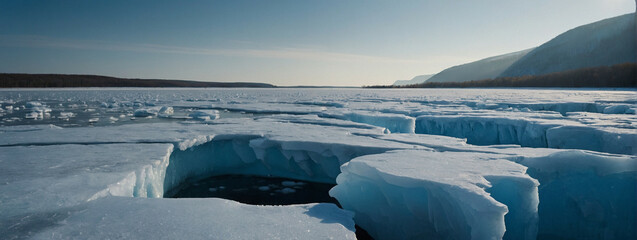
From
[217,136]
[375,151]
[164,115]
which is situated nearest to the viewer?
[375,151]

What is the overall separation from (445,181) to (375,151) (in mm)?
1854

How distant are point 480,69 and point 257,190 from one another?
139 m

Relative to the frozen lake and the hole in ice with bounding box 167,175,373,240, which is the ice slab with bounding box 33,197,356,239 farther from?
the hole in ice with bounding box 167,175,373,240

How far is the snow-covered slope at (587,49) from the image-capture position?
75625mm

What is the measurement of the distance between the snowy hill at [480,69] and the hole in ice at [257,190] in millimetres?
124503

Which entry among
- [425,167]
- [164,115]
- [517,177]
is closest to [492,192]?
[517,177]

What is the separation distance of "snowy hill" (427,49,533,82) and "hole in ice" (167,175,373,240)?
408 ft

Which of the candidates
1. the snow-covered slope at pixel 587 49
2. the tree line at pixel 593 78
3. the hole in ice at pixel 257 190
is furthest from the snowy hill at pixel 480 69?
the hole in ice at pixel 257 190

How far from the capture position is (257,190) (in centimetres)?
542

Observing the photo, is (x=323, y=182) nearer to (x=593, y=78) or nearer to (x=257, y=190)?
(x=257, y=190)

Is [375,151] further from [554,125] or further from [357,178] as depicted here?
[554,125]

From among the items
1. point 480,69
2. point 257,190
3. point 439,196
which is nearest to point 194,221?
point 439,196

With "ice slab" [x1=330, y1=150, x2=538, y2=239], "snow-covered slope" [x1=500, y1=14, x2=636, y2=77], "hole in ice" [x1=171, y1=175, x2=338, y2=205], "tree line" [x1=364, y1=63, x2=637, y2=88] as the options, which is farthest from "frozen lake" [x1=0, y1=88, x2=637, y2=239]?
"snow-covered slope" [x1=500, y1=14, x2=636, y2=77]

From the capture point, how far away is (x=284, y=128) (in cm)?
693
